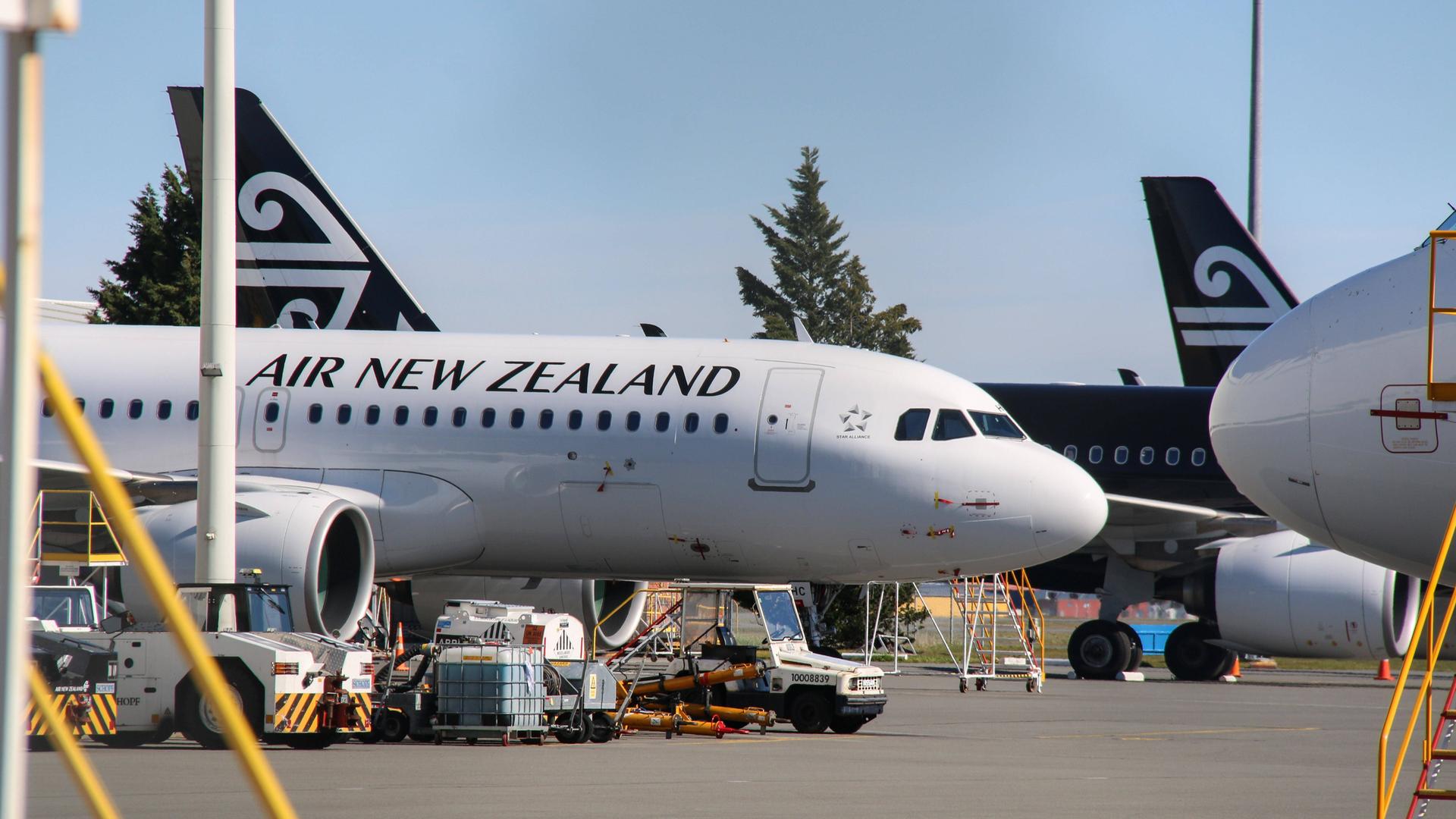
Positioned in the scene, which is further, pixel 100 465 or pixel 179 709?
pixel 179 709

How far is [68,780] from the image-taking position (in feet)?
32.1

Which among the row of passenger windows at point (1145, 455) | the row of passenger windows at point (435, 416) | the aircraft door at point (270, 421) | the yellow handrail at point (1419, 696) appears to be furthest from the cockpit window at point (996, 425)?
the row of passenger windows at point (1145, 455)

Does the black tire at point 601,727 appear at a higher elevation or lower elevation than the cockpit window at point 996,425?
lower

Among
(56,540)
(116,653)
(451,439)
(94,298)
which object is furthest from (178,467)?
(94,298)

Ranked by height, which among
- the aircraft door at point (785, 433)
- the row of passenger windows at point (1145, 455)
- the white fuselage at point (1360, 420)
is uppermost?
the row of passenger windows at point (1145, 455)

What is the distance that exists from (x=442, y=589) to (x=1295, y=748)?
9.10 m

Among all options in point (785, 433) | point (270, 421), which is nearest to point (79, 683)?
point (270, 421)

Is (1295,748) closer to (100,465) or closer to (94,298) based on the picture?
(100,465)

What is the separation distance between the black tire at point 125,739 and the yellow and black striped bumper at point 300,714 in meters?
1.01

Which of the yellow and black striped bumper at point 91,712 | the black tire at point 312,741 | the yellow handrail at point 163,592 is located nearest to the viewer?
the yellow handrail at point 163,592

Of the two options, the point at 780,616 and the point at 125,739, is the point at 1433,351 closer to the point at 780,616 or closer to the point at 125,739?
the point at 780,616

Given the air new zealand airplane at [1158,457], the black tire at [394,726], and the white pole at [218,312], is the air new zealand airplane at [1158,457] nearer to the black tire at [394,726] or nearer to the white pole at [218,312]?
the black tire at [394,726]

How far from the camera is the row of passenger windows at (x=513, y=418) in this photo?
16281 millimetres

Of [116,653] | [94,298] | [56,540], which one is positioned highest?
[94,298]
